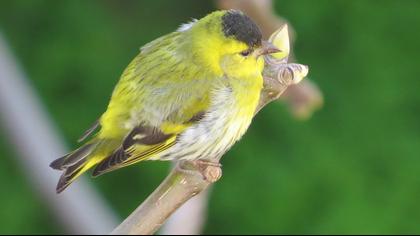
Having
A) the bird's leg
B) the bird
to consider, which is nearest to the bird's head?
the bird

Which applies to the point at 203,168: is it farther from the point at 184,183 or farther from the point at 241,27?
the point at 241,27

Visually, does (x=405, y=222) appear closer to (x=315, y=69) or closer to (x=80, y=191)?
(x=315, y=69)

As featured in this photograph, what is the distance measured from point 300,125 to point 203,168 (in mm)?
1751

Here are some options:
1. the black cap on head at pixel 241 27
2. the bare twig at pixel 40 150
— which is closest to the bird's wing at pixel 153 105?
the black cap on head at pixel 241 27

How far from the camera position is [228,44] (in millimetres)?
1776

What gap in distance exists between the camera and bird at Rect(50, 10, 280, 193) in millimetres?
1737

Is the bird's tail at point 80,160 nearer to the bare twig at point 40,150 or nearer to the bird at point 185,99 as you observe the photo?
the bird at point 185,99

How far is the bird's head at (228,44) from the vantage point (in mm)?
1723

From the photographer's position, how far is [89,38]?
3398mm

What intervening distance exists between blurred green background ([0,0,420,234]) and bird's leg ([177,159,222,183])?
160 cm

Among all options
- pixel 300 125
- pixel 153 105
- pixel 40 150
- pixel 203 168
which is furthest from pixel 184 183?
pixel 300 125

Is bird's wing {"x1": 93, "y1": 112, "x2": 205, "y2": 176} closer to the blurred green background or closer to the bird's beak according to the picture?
the bird's beak

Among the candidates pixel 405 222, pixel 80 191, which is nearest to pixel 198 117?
pixel 80 191

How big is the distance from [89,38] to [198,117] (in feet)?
5.41
